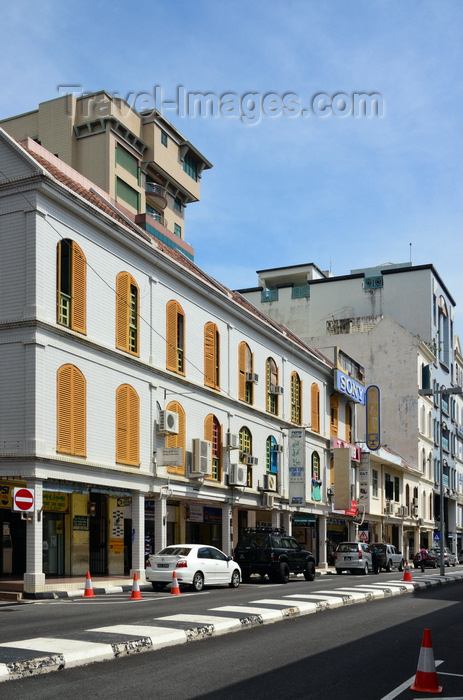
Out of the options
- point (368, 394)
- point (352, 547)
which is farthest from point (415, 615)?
point (368, 394)

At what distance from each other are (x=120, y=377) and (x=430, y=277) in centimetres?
4872

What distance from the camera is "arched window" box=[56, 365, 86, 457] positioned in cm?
2506

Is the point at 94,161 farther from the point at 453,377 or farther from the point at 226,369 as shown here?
the point at 453,377

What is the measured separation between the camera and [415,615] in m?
17.8

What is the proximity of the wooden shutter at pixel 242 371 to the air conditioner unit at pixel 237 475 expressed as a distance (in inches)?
139

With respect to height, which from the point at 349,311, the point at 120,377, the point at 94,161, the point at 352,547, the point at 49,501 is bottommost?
the point at 352,547

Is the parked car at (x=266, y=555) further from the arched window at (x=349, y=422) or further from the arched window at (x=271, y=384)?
the arched window at (x=349, y=422)

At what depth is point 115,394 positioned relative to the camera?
28.2 metres

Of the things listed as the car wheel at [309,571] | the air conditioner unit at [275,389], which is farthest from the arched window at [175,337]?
Result: the air conditioner unit at [275,389]

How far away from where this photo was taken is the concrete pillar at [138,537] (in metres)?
28.5

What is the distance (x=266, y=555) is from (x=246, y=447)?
989 centimetres

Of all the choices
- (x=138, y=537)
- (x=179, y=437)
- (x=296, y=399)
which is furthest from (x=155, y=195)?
(x=138, y=537)

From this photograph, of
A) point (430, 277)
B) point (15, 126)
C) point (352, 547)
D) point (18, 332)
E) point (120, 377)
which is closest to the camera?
point (18, 332)

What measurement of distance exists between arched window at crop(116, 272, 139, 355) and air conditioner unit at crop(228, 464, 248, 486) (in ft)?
27.7
